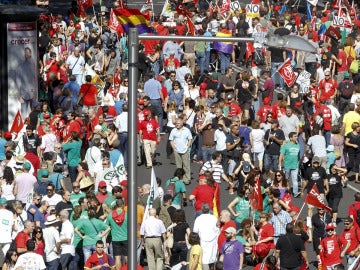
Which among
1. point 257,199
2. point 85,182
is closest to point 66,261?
point 85,182

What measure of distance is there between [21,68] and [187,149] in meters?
5.18

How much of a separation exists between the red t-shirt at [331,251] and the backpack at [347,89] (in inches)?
430

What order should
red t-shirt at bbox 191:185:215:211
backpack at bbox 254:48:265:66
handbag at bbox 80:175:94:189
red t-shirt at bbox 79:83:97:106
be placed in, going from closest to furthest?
red t-shirt at bbox 191:185:215:211
handbag at bbox 80:175:94:189
red t-shirt at bbox 79:83:97:106
backpack at bbox 254:48:265:66

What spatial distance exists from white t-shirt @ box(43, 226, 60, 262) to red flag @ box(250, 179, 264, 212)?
3.81 m

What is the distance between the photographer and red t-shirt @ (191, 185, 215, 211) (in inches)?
1021

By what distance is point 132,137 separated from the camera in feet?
52.5

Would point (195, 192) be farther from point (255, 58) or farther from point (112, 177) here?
point (255, 58)

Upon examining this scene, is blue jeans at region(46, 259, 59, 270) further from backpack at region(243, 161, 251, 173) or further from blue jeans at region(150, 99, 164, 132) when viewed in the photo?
blue jeans at region(150, 99, 164, 132)

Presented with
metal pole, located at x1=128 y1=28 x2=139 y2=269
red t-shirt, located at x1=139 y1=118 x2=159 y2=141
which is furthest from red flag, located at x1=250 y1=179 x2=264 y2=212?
metal pole, located at x1=128 y1=28 x2=139 y2=269

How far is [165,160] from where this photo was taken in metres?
32.2

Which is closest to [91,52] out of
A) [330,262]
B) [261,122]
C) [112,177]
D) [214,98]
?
[214,98]

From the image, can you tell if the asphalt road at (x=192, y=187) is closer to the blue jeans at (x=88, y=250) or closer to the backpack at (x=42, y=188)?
the backpack at (x=42, y=188)

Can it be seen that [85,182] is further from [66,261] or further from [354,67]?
[354,67]

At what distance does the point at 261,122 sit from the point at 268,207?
18.3ft
